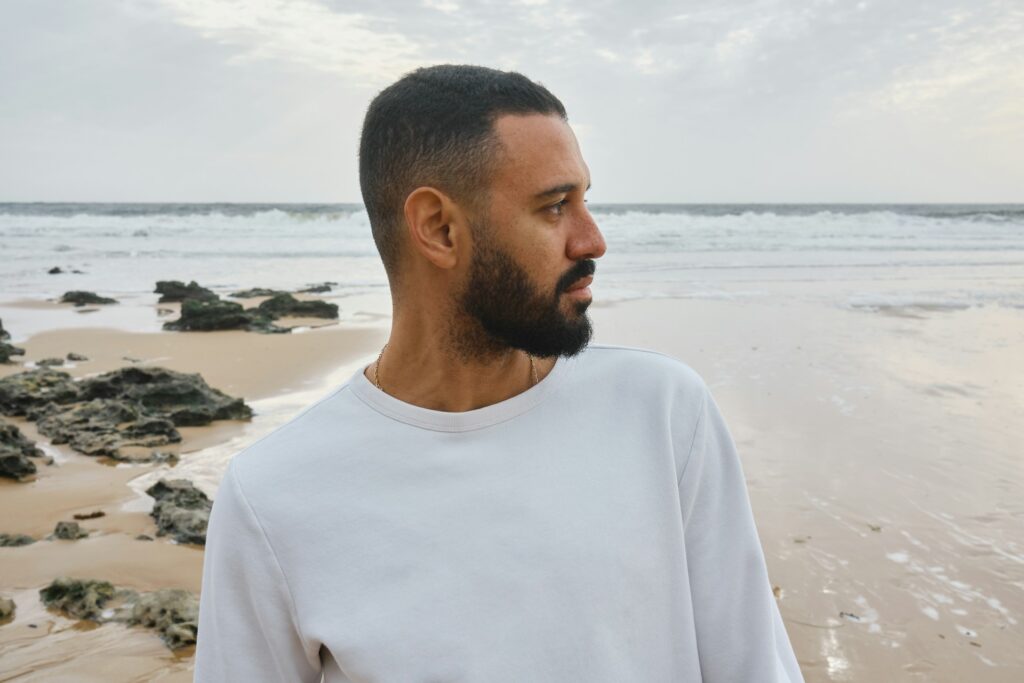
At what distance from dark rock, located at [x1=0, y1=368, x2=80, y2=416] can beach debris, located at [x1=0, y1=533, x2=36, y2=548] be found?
2951mm

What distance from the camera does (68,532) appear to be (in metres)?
4.64

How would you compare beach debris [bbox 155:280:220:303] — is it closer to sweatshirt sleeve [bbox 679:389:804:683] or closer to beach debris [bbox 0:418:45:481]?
beach debris [bbox 0:418:45:481]

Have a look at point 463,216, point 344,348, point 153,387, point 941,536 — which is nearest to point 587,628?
point 463,216

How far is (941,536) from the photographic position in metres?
4.80

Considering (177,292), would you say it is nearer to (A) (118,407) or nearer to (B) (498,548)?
(A) (118,407)

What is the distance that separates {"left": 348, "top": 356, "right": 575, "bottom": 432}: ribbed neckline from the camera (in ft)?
5.04

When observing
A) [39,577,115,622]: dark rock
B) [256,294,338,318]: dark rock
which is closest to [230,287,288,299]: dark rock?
[256,294,338,318]: dark rock

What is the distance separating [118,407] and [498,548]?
6.19m

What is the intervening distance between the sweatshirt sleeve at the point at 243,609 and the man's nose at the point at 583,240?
703mm

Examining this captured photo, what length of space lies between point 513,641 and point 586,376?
1.59 ft

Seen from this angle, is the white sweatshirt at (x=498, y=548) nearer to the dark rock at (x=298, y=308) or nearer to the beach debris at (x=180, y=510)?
the beach debris at (x=180, y=510)

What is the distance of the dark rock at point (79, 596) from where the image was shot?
3.82 m

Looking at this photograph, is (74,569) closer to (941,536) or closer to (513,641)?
(513,641)

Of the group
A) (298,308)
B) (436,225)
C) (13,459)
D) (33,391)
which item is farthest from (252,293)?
(436,225)
